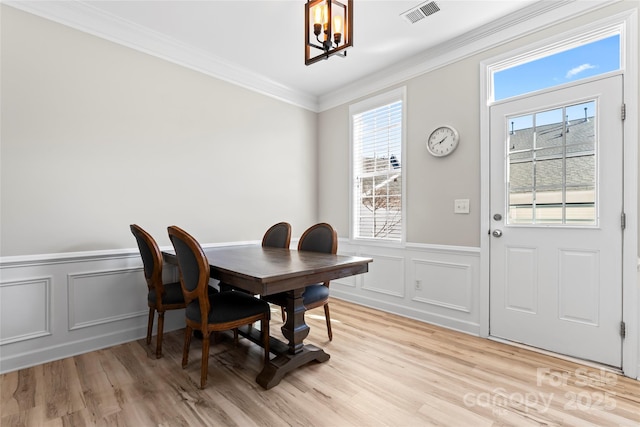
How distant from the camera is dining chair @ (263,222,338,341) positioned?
7.85ft

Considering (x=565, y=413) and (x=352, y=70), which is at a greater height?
(x=352, y=70)

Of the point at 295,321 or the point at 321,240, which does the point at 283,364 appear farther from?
the point at 321,240

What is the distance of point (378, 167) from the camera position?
12.6 ft

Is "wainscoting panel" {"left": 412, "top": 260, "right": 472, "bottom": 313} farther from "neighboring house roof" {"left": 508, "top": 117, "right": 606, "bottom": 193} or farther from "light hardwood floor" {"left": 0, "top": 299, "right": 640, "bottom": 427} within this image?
"neighboring house roof" {"left": 508, "top": 117, "right": 606, "bottom": 193}

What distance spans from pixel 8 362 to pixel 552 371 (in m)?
3.84

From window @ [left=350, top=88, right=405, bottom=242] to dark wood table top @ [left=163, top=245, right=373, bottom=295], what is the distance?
1.52 m

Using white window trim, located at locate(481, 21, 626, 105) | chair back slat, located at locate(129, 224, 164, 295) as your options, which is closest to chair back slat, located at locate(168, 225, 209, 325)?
chair back slat, located at locate(129, 224, 164, 295)

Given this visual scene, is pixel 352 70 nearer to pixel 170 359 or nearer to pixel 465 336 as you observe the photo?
pixel 465 336

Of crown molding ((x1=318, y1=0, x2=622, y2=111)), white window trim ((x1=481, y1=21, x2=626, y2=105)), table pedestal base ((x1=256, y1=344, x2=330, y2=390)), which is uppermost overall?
crown molding ((x1=318, y1=0, x2=622, y2=111))

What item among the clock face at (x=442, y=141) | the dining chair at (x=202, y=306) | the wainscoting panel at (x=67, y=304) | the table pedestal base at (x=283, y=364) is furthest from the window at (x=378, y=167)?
the wainscoting panel at (x=67, y=304)

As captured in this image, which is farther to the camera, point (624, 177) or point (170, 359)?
point (170, 359)

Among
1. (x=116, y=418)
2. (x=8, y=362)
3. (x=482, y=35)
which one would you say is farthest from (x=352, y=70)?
(x=8, y=362)

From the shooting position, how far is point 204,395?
190 centimetres

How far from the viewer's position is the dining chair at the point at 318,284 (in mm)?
2393
